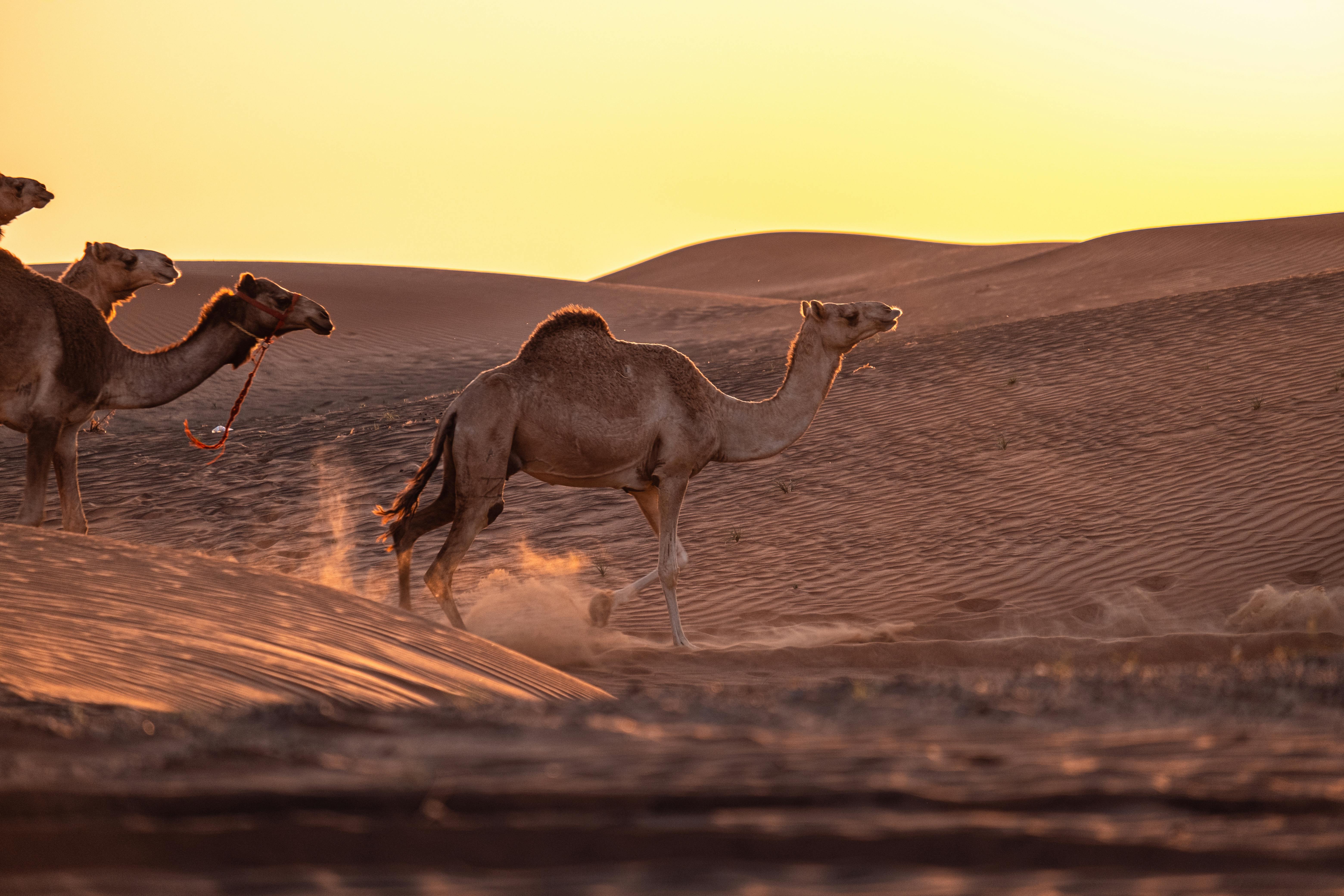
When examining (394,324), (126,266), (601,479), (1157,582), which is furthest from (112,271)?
(394,324)

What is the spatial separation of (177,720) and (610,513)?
11.2 m

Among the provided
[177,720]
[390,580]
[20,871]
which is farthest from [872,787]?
[390,580]

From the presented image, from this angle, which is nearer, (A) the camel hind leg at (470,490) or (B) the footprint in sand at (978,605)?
(A) the camel hind leg at (470,490)

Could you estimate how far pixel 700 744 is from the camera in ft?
7.13

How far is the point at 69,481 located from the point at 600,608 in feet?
11.8

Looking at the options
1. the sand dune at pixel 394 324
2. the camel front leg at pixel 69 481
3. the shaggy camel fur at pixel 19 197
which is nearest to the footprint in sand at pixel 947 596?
the camel front leg at pixel 69 481

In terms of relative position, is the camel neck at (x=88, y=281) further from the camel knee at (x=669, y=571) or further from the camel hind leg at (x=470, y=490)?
the camel knee at (x=669, y=571)

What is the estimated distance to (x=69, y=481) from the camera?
→ 8.45 m

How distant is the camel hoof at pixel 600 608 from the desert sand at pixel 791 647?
0.26 m

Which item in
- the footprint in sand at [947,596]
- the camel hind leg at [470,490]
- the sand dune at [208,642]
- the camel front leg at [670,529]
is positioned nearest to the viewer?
the sand dune at [208,642]

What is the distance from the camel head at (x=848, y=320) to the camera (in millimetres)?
9148

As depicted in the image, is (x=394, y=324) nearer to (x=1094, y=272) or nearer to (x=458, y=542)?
(x=1094, y=272)

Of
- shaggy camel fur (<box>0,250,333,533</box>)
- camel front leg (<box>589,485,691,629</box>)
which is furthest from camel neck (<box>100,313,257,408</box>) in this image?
camel front leg (<box>589,485,691,629</box>)

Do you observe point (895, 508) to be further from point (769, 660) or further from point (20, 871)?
point (20, 871)
